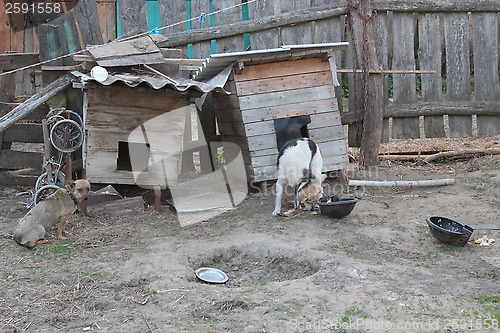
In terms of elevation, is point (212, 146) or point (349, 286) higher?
point (212, 146)

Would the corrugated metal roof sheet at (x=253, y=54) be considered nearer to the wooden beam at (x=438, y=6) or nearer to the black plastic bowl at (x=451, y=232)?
the wooden beam at (x=438, y=6)

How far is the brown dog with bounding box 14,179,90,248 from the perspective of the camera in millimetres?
6363

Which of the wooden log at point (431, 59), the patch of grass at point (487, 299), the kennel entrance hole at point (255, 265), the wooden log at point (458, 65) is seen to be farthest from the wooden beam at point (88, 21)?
the patch of grass at point (487, 299)

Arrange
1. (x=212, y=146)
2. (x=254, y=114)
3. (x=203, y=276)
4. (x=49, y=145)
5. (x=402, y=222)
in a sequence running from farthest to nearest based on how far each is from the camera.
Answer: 1. (x=212, y=146)
2. (x=254, y=114)
3. (x=49, y=145)
4. (x=402, y=222)
5. (x=203, y=276)

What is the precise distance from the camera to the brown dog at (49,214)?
20.9 ft

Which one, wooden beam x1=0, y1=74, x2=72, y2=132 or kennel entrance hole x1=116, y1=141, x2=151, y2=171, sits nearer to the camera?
wooden beam x1=0, y1=74, x2=72, y2=132

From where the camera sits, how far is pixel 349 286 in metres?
5.03

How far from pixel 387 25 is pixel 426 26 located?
0.70 metres

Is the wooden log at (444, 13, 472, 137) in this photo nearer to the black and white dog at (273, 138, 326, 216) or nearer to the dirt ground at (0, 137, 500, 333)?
the dirt ground at (0, 137, 500, 333)

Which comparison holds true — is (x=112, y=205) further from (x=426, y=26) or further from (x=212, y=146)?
(x=426, y=26)

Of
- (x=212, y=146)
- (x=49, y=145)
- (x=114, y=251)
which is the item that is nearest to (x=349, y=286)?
(x=114, y=251)

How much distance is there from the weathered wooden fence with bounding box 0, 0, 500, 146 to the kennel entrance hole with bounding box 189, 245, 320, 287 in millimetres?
3997

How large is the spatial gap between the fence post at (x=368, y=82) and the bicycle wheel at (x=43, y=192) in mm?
4786

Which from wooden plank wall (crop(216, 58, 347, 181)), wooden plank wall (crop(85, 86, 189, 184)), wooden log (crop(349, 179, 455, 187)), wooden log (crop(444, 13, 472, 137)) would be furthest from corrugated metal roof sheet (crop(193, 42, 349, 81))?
wooden log (crop(444, 13, 472, 137))
